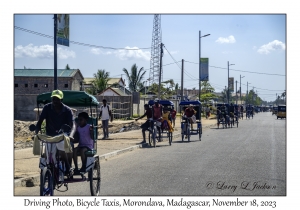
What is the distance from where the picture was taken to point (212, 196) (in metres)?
8.40

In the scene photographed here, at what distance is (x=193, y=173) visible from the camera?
11.2m

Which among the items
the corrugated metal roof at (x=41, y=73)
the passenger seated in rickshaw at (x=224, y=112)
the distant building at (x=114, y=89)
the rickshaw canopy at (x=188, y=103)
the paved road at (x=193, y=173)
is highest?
the corrugated metal roof at (x=41, y=73)

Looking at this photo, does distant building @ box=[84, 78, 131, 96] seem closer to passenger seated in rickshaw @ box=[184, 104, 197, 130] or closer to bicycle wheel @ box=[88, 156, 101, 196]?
passenger seated in rickshaw @ box=[184, 104, 197, 130]

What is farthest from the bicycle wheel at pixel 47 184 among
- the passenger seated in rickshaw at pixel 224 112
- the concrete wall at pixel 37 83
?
the concrete wall at pixel 37 83

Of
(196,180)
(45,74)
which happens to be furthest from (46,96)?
(45,74)

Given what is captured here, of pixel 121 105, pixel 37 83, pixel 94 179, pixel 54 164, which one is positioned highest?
pixel 37 83

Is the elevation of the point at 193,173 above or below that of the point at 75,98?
below

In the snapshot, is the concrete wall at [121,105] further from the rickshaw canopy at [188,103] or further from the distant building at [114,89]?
the rickshaw canopy at [188,103]

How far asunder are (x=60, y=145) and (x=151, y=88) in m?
62.5

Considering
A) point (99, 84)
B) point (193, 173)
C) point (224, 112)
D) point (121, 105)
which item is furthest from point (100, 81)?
point (193, 173)

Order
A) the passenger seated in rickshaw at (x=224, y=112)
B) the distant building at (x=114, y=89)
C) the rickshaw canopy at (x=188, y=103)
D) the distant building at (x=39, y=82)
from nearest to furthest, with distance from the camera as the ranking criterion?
the rickshaw canopy at (x=188, y=103) < the passenger seated in rickshaw at (x=224, y=112) < the distant building at (x=114, y=89) < the distant building at (x=39, y=82)

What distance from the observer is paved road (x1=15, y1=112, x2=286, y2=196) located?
29.9 ft

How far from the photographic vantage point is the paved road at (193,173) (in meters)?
9.10

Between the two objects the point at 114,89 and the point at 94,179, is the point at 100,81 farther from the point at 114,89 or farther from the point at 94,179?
the point at 94,179
